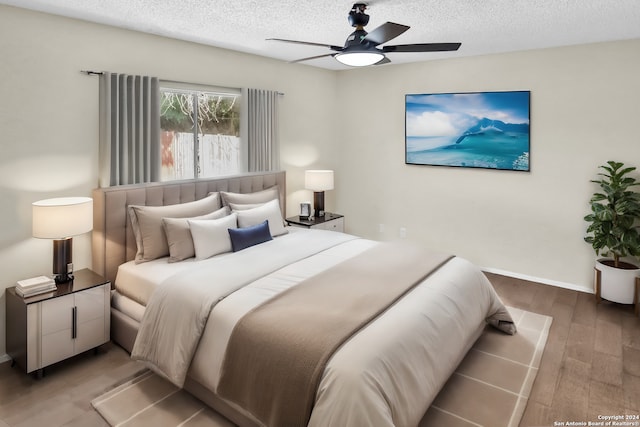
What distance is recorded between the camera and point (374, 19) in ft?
10.7

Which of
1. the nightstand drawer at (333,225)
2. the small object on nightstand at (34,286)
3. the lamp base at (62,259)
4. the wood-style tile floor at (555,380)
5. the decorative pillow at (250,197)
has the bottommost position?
the wood-style tile floor at (555,380)

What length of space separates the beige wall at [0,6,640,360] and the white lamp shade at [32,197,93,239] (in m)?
0.35

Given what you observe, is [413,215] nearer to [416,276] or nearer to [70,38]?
[416,276]

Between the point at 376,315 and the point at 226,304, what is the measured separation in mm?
931

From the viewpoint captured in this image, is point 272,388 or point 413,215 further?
point 413,215

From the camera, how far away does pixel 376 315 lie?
2.44m

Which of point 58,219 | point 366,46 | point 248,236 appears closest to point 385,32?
point 366,46

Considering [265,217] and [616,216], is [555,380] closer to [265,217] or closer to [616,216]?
[616,216]

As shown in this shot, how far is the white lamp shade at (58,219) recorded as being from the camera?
2.80 m

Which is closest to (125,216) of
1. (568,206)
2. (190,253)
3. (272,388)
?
(190,253)

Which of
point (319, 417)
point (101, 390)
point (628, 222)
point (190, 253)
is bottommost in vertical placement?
point (101, 390)

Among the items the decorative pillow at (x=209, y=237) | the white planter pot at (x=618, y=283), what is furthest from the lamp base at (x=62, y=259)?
the white planter pot at (x=618, y=283)

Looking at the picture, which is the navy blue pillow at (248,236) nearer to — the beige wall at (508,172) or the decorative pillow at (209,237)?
the decorative pillow at (209,237)

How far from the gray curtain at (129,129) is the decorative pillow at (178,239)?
0.59 meters
